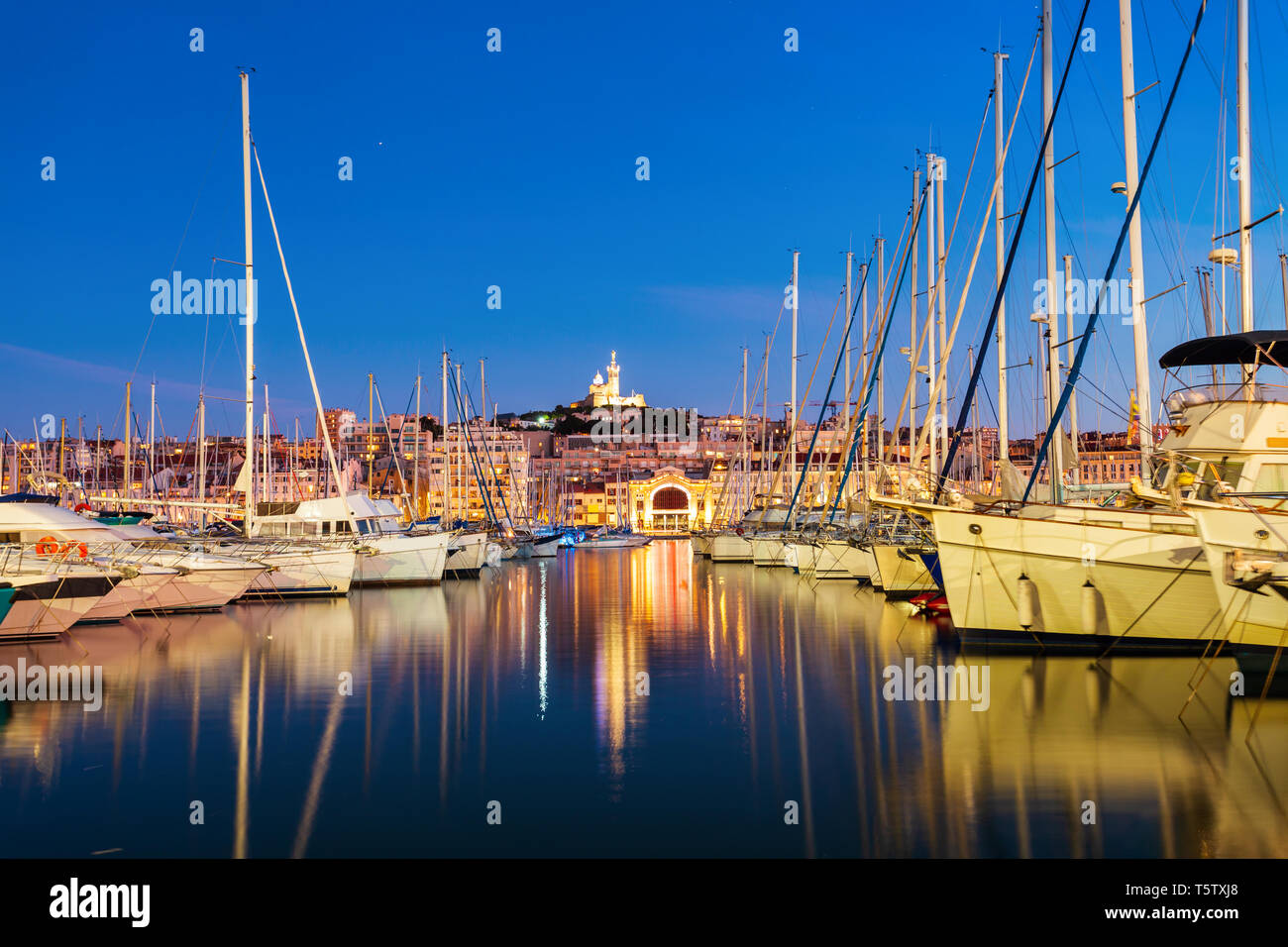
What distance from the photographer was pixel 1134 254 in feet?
62.5

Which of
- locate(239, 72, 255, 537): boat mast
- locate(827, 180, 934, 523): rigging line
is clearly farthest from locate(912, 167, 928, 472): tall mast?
locate(239, 72, 255, 537): boat mast

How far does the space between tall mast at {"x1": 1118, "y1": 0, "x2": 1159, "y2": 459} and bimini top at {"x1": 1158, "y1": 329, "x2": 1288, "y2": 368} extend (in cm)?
52

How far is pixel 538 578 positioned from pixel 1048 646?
3129 centimetres

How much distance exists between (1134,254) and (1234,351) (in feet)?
8.53

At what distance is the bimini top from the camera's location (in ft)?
55.4

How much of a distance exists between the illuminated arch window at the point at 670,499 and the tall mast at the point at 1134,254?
146770mm

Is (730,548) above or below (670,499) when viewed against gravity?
below

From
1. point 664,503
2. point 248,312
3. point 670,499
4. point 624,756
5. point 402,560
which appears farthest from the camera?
point 664,503

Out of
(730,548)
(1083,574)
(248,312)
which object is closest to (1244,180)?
(1083,574)

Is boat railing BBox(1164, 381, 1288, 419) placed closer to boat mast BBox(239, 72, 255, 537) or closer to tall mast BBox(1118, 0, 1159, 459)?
tall mast BBox(1118, 0, 1159, 459)

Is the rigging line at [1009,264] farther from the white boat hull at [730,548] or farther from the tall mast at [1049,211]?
the white boat hull at [730,548]

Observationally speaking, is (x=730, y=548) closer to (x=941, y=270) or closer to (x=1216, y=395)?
(x=941, y=270)
